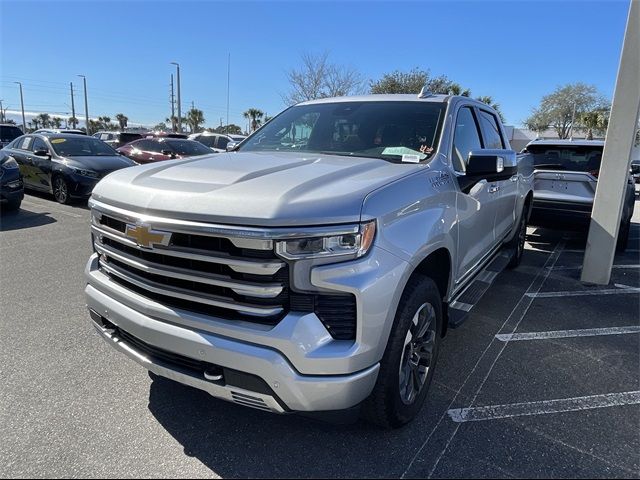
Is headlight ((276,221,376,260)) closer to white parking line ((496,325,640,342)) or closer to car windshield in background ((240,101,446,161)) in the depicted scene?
car windshield in background ((240,101,446,161))

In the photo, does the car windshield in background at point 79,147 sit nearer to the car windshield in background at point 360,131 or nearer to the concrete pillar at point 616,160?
the car windshield in background at point 360,131

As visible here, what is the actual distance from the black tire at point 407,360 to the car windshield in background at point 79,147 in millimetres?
10013

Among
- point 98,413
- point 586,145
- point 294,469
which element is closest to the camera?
point 294,469

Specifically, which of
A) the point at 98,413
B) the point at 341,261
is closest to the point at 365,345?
the point at 341,261

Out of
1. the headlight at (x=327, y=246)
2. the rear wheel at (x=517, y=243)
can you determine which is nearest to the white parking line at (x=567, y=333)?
the rear wheel at (x=517, y=243)

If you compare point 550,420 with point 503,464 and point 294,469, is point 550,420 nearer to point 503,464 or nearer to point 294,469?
point 503,464

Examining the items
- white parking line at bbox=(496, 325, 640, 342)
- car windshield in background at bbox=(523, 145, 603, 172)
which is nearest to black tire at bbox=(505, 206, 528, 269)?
white parking line at bbox=(496, 325, 640, 342)

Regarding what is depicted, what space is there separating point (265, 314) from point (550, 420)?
1.95 meters

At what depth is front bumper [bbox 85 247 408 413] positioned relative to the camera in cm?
195

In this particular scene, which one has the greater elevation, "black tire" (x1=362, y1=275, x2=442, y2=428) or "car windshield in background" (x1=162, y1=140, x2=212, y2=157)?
"car windshield in background" (x1=162, y1=140, x2=212, y2=157)

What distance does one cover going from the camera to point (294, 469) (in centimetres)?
226

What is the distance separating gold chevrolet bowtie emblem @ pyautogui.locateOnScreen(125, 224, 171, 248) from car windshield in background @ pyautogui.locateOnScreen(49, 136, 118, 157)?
9.32 metres

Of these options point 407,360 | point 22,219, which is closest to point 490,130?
point 407,360

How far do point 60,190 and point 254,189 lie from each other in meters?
9.57
